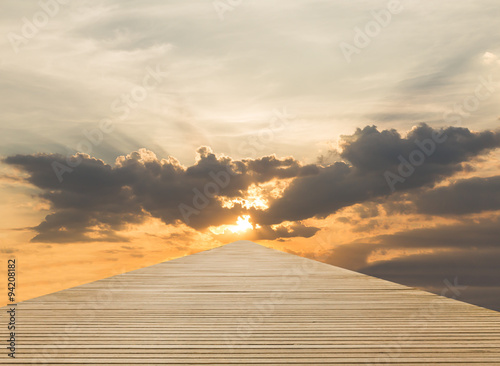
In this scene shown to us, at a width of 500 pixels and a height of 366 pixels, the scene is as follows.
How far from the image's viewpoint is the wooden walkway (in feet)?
9.36

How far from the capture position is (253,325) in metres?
3.52

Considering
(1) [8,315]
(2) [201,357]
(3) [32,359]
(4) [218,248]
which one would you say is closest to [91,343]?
(3) [32,359]

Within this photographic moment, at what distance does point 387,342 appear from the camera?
10.2 ft

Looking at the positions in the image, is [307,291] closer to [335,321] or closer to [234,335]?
[335,321]

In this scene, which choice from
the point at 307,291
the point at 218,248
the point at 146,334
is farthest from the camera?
the point at 218,248

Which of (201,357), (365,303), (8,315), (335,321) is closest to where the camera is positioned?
(201,357)

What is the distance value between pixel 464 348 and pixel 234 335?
172 centimetres

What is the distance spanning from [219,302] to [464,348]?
7.81 feet

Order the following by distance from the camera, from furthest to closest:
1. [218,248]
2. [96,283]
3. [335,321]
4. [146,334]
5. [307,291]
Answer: [218,248] < [96,283] < [307,291] < [335,321] < [146,334]

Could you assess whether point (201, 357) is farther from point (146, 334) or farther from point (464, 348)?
point (464, 348)

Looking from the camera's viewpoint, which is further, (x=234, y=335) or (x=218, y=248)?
(x=218, y=248)

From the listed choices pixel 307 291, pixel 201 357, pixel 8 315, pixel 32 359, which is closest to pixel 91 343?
pixel 32 359

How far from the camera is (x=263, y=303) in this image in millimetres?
4324

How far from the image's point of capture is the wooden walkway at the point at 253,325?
285 centimetres
